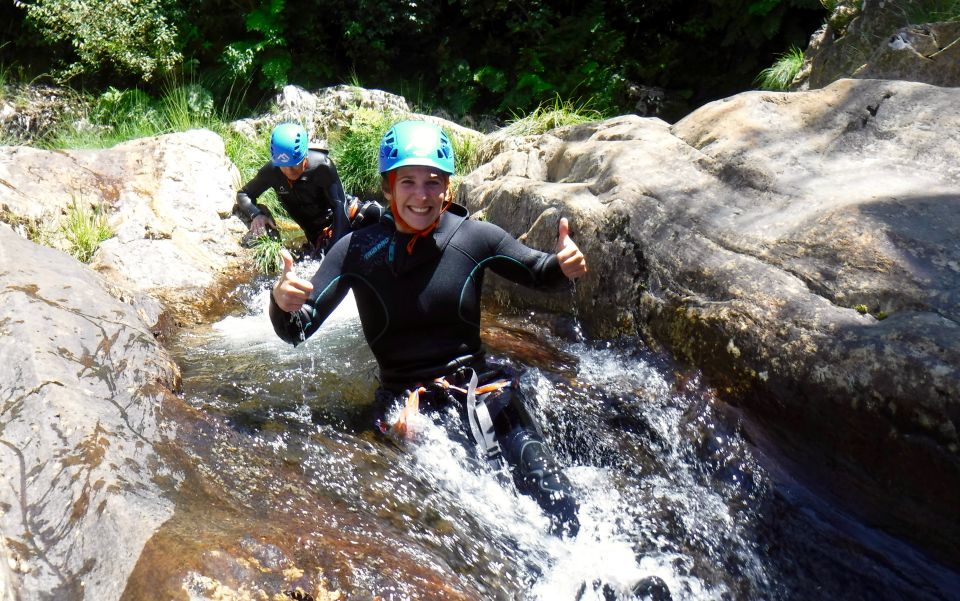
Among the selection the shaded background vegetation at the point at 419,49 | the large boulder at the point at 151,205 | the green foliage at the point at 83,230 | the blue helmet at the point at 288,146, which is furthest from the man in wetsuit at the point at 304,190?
the shaded background vegetation at the point at 419,49

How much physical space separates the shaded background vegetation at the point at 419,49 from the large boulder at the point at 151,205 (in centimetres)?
404

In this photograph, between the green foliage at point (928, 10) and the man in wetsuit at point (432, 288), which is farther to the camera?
the green foliage at point (928, 10)

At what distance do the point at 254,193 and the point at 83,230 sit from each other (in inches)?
61.4

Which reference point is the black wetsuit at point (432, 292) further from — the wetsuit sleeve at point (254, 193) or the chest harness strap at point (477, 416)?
the wetsuit sleeve at point (254, 193)

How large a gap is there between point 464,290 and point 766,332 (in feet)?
4.08

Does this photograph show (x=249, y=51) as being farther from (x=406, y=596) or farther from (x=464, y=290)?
(x=406, y=596)

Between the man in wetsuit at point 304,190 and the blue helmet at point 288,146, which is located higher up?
the blue helmet at point 288,146

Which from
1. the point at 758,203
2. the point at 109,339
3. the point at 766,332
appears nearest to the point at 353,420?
the point at 109,339

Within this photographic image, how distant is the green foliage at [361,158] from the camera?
8781mm

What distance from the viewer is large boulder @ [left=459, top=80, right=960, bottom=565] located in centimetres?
266

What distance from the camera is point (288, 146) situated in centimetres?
629

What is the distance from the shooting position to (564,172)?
5.43 m

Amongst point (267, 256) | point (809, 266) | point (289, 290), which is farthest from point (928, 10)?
point (289, 290)

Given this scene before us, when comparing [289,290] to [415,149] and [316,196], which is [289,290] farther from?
[316,196]
